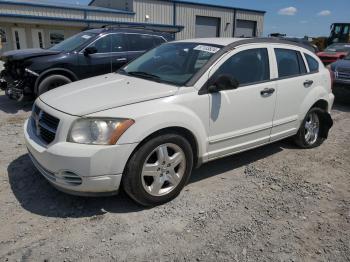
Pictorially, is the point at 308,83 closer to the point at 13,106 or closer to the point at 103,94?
the point at 103,94

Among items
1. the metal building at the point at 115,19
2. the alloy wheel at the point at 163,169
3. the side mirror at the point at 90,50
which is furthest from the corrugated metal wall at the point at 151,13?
the alloy wheel at the point at 163,169

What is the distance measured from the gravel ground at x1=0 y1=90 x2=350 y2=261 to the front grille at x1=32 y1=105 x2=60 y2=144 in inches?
27.4

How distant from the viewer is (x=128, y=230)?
3072 millimetres

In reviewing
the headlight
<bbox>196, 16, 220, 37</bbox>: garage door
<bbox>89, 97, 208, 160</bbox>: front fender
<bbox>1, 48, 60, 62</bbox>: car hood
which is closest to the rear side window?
<bbox>89, 97, 208, 160</bbox>: front fender

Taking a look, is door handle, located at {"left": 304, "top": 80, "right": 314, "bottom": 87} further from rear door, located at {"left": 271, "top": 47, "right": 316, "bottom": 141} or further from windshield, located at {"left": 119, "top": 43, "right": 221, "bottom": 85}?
windshield, located at {"left": 119, "top": 43, "right": 221, "bottom": 85}

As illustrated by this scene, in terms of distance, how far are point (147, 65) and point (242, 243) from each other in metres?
2.52

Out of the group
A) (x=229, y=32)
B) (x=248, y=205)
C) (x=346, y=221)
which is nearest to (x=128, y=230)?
(x=248, y=205)

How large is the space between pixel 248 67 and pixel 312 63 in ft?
5.21

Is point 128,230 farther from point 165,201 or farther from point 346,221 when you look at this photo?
point 346,221

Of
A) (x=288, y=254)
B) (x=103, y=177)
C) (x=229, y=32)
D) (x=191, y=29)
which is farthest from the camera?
(x=229, y=32)

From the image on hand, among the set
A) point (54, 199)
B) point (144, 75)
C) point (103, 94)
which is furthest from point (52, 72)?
point (54, 199)

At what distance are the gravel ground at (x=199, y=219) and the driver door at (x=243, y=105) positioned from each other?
50 centimetres

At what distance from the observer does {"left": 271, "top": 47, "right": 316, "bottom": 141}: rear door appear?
445 cm

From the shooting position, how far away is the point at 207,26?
3331 centimetres
